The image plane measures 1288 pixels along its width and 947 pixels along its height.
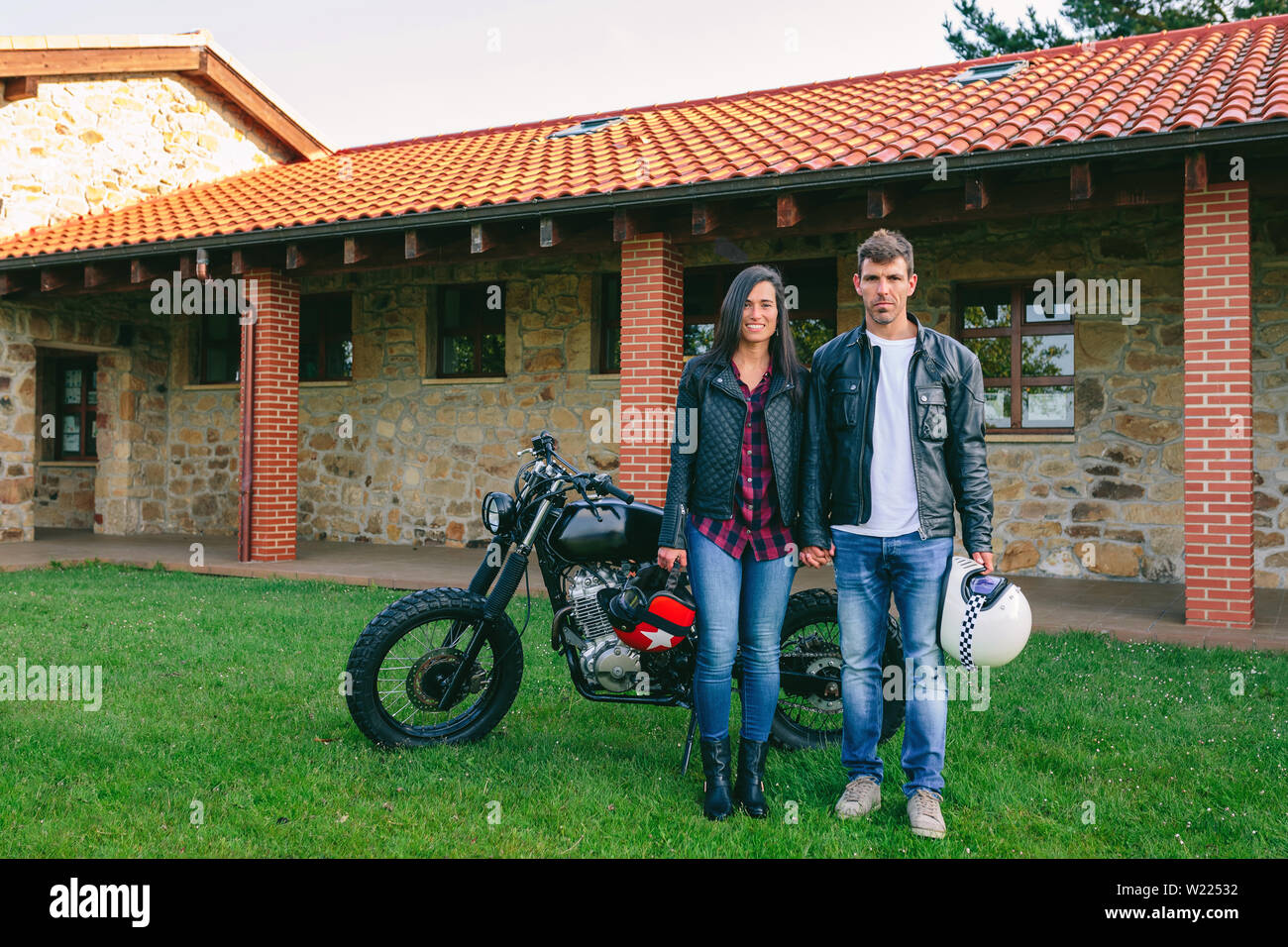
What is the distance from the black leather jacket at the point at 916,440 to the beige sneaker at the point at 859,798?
0.77 meters

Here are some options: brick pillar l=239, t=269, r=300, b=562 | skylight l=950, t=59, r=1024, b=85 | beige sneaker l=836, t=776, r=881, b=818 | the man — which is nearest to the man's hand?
the man

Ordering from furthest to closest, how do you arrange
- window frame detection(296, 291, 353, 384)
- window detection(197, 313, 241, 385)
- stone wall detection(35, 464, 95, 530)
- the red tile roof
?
1. stone wall detection(35, 464, 95, 530)
2. window detection(197, 313, 241, 385)
3. window frame detection(296, 291, 353, 384)
4. the red tile roof

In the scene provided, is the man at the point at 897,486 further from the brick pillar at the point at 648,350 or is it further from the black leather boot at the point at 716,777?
the brick pillar at the point at 648,350

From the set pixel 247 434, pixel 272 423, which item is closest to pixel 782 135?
pixel 272 423

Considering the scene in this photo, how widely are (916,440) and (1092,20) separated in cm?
1613

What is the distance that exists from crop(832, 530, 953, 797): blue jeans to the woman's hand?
1.54ft

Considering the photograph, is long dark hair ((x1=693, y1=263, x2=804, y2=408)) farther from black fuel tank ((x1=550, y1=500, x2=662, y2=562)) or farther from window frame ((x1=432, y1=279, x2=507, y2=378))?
window frame ((x1=432, y1=279, x2=507, y2=378))

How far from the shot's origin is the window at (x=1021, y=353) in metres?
8.38

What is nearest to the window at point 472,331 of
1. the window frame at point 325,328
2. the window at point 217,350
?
the window frame at point 325,328

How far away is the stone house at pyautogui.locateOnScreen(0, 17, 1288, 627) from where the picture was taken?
6152 mm

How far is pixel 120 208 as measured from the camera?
11695 mm

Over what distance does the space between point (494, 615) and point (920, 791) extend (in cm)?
159

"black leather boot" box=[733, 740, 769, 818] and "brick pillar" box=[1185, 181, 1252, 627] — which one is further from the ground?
"brick pillar" box=[1185, 181, 1252, 627]

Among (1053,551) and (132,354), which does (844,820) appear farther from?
(132,354)
